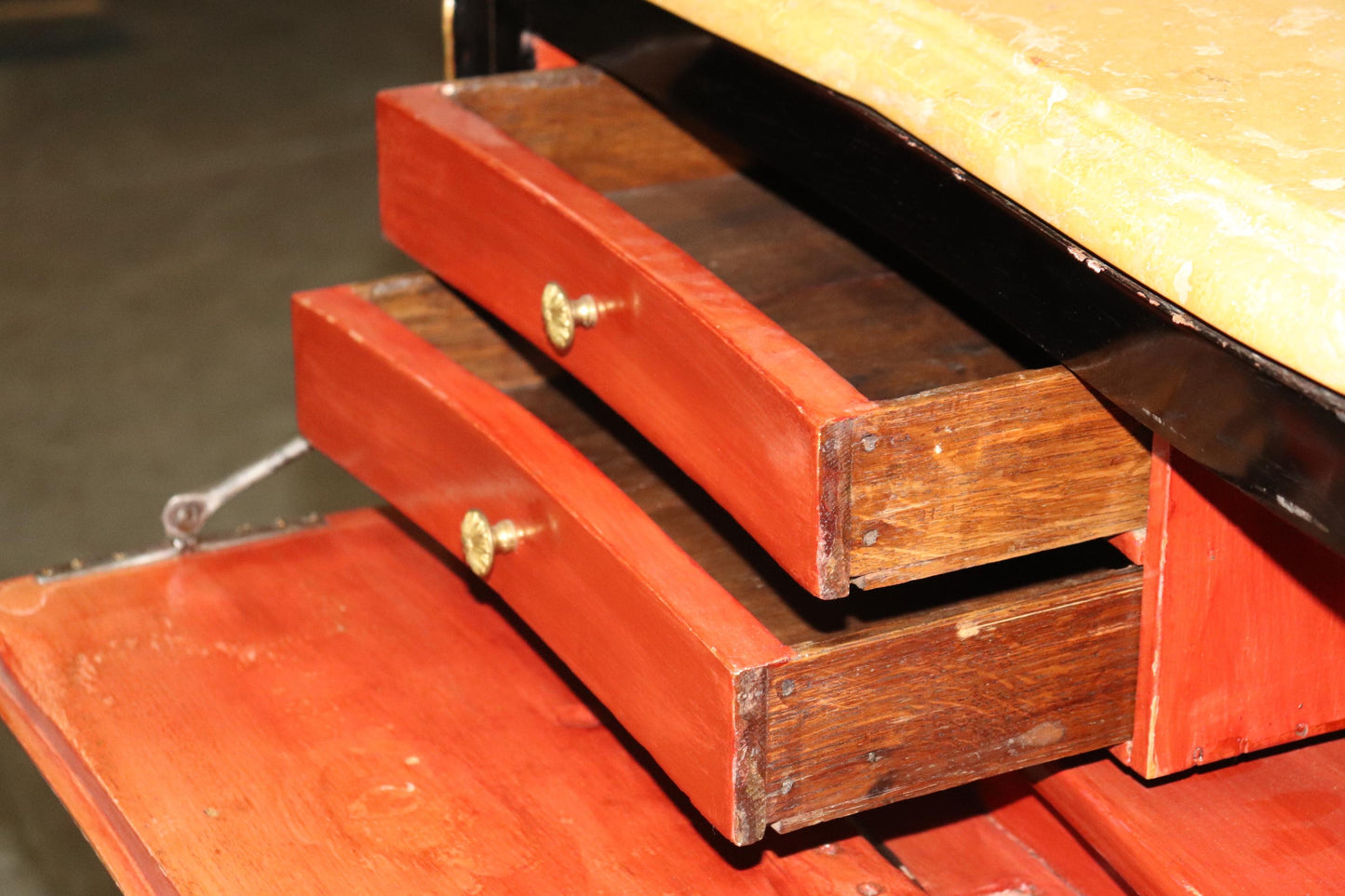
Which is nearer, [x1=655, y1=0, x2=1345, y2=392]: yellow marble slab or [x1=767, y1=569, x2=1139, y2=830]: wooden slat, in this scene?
[x1=655, y1=0, x2=1345, y2=392]: yellow marble slab

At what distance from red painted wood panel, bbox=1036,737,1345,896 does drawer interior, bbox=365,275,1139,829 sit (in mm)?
46

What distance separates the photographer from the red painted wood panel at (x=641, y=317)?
2.25 feet

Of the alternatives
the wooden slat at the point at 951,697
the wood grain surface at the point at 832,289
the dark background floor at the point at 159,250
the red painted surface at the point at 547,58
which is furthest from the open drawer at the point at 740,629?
the dark background floor at the point at 159,250

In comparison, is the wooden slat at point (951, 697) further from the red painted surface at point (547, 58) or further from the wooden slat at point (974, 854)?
the red painted surface at point (547, 58)

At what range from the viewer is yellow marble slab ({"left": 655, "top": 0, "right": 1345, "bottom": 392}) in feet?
1.95

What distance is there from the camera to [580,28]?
3.45ft

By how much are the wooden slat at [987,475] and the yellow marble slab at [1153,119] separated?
80 millimetres

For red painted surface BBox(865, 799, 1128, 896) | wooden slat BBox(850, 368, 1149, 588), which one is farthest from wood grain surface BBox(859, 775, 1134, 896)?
wooden slat BBox(850, 368, 1149, 588)

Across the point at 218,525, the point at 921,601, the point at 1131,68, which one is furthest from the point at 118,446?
the point at 1131,68

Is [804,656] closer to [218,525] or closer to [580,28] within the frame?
[580,28]

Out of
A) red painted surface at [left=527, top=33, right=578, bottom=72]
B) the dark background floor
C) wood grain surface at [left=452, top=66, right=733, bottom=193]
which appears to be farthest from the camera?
the dark background floor

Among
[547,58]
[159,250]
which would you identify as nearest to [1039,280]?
[547,58]

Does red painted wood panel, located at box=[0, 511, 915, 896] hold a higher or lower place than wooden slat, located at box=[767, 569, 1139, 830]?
lower

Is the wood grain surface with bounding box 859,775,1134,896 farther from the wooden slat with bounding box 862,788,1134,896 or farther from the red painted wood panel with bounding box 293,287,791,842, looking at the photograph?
the red painted wood panel with bounding box 293,287,791,842
